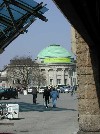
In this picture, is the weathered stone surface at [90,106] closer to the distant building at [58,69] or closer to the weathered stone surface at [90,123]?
the weathered stone surface at [90,123]

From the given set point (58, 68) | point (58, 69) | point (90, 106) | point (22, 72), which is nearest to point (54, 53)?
point (58, 68)

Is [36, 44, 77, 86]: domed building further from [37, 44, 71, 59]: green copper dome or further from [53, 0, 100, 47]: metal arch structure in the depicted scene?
[53, 0, 100, 47]: metal arch structure

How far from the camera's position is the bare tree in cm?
11294

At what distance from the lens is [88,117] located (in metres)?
13.4

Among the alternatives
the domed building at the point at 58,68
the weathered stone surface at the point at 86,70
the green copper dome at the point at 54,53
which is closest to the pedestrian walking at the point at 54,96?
the weathered stone surface at the point at 86,70

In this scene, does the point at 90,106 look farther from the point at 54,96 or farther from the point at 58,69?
the point at 58,69

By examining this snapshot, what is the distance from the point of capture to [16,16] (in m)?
24.7

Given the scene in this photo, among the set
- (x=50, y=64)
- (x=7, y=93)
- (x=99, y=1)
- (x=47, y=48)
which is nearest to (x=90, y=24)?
(x=99, y=1)

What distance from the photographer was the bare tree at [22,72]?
112938 millimetres

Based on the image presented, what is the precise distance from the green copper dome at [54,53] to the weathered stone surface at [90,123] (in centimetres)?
15117

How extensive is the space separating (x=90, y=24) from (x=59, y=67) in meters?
151

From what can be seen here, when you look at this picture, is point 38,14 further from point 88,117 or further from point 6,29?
point 88,117

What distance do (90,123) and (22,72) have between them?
101m

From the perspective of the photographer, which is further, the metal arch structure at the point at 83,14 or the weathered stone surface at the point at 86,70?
the weathered stone surface at the point at 86,70
